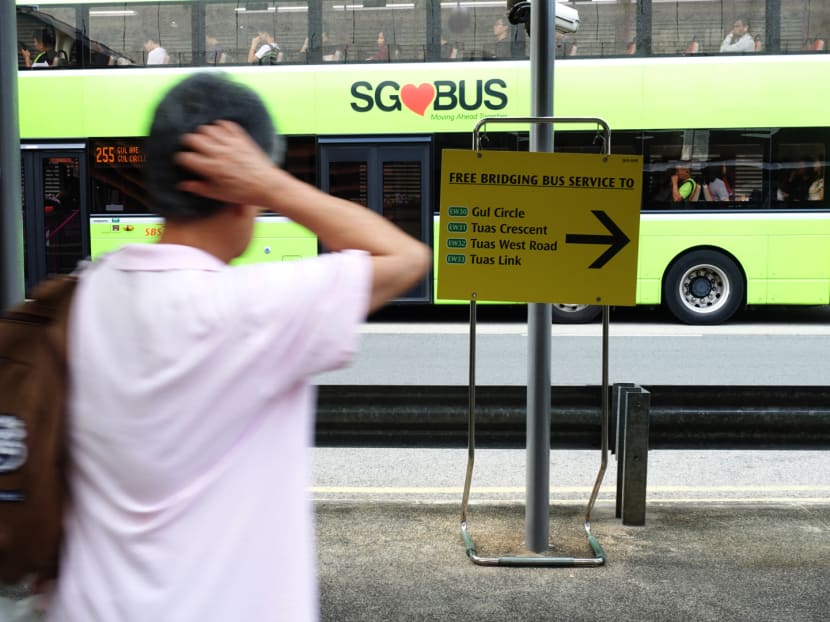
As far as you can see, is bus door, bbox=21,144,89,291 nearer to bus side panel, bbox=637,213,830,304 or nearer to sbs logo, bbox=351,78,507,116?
sbs logo, bbox=351,78,507,116

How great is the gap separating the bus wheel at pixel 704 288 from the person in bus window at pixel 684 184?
763 millimetres

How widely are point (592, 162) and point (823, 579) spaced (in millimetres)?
1855

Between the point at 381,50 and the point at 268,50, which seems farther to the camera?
the point at 268,50

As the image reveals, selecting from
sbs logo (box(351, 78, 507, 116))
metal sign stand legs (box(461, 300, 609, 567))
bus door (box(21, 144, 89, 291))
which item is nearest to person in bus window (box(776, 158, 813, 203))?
sbs logo (box(351, 78, 507, 116))

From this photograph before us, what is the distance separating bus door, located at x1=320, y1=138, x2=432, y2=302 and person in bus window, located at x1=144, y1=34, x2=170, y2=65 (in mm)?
2460

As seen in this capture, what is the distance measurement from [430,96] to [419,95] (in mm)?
146

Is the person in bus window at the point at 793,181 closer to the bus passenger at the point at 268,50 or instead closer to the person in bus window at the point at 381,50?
the person in bus window at the point at 381,50

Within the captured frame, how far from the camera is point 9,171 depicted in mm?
3826

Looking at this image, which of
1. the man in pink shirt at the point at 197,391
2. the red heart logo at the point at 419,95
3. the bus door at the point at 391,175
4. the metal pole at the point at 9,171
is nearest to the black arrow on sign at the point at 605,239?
the metal pole at the point at 9,171

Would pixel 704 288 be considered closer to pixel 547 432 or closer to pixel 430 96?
pixel 430 96

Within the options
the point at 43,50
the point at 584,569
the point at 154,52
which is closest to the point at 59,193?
the point at 43,50

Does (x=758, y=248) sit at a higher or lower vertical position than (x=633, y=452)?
higher

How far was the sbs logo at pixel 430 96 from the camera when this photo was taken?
1383 cm

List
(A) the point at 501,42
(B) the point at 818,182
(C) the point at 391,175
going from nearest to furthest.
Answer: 1. (B) the point at 818,182
2. (A) the point at 501,42
3. (C) the point at 391,175
